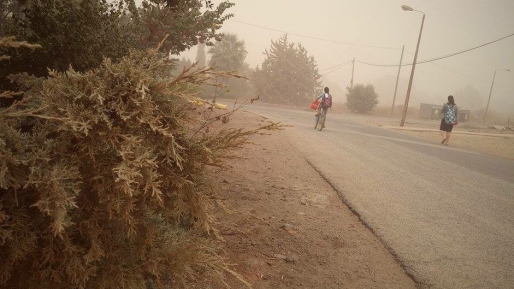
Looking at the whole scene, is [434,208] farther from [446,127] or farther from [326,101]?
[446,127]

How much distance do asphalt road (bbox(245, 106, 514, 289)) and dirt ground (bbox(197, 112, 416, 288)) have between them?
0.29m

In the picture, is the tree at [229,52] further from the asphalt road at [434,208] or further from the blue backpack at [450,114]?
the asphalt road at [434,208]

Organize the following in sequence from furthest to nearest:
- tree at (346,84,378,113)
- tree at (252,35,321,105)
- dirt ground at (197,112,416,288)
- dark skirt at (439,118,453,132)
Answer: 1. tree at (252,35,321,105)
2. tree at (346,84,378,113)
3. dark skirt at (439,118,453,132)
4. dirt ground at (197,112,416,288)

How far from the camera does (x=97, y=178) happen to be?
1938 millimetres

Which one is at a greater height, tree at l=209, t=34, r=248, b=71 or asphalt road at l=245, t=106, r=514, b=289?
tree at l=209, t=34, r=248, b=71

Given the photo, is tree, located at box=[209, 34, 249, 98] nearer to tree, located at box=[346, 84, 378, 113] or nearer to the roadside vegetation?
tree, located at box=[346, 84, 378, 113]

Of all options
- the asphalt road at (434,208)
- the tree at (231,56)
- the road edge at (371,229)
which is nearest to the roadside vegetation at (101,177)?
the asphalt road at (434,208)

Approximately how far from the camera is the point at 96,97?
1.94m

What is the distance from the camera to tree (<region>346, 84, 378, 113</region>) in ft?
129

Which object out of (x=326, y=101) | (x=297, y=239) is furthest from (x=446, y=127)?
(x=297, y=239)

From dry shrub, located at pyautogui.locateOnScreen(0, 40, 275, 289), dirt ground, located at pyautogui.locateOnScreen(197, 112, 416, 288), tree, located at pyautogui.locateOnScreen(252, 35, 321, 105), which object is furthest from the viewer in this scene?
tree, located at pyautogui.locateOnScreen(252, 35, 321, 105)

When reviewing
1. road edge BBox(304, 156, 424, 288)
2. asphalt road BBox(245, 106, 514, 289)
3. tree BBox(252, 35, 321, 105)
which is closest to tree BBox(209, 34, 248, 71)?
tree BBox(252, 35, 321, 105)

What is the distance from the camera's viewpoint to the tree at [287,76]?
4438 cm

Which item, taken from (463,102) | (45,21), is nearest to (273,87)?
(45,21)
